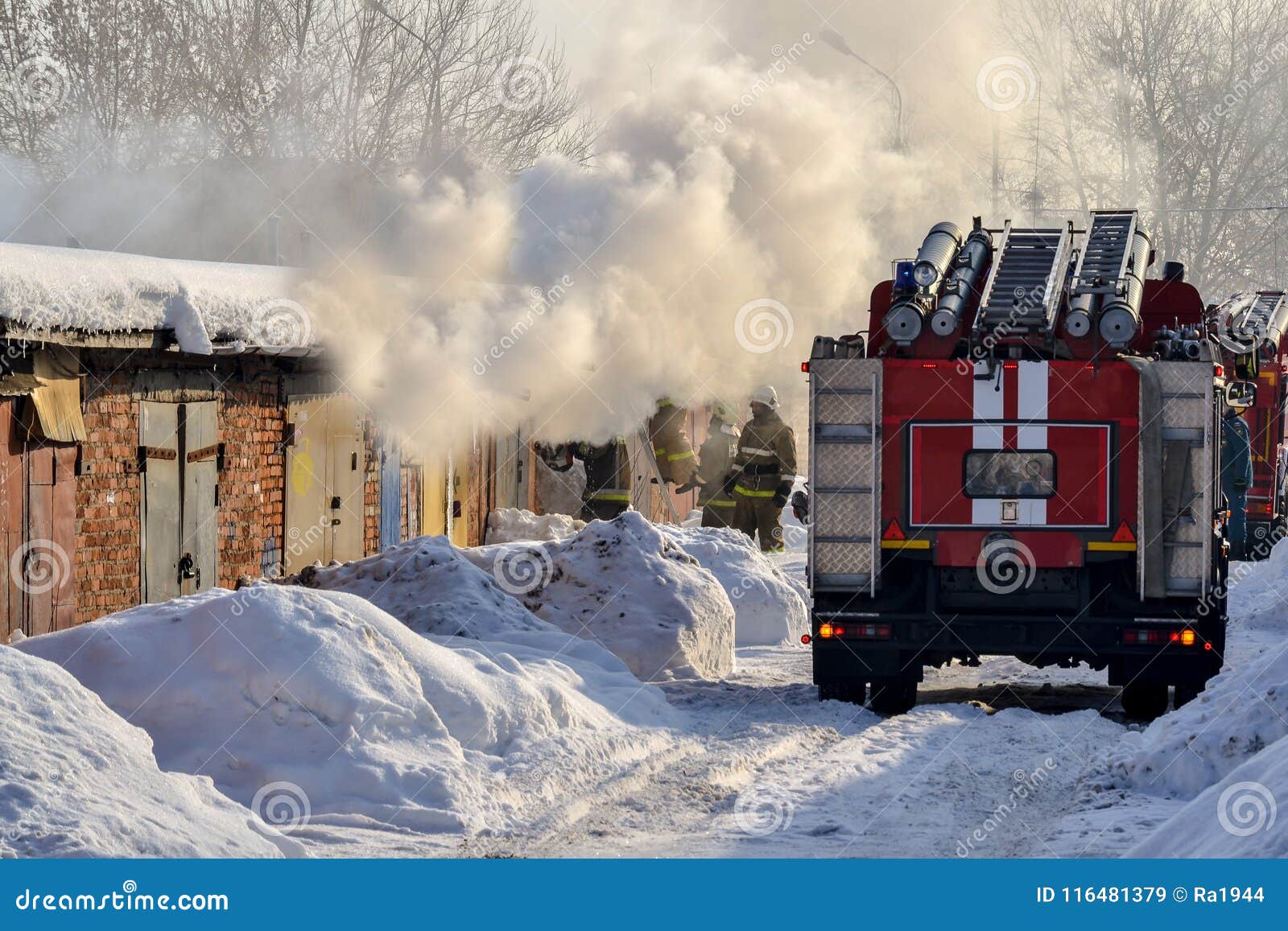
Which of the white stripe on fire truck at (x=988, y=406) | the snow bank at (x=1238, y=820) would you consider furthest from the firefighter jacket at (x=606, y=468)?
the snow bank at (x=1238, y=820)

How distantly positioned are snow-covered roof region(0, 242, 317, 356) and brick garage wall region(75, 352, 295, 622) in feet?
1.62

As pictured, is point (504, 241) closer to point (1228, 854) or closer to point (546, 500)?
point (546, 500)

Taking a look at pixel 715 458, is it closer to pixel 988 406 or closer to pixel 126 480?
pixel 126 480

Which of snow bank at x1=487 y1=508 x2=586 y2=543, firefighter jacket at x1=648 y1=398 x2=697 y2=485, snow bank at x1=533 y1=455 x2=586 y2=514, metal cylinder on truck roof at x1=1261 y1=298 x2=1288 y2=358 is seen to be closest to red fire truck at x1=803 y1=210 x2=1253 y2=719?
metal cylinder on truck roof at x1=1261 y1=298 x2=1288 y2=358

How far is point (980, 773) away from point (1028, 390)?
2.82 meters

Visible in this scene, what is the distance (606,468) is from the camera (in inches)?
854

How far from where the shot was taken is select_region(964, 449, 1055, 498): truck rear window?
1147 cm

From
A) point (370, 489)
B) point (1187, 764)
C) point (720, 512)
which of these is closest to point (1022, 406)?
point (1187, 764)

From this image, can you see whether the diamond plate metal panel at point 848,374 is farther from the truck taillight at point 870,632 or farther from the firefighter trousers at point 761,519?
the firefighter trousers at point 761,519

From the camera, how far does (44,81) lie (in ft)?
117

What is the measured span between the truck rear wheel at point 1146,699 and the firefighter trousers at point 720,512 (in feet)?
35.4

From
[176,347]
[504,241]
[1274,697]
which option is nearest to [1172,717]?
[1274,697]

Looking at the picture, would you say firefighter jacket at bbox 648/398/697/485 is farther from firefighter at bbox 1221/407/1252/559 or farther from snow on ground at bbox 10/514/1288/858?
snow on ground at bbox 10/514/1288/858

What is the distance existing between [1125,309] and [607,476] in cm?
1047
